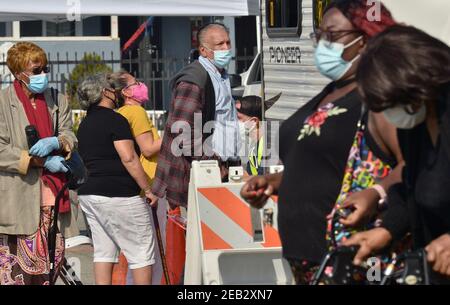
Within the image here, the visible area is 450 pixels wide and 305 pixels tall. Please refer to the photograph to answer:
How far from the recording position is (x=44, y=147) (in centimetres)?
748

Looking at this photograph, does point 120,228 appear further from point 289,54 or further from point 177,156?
point 289,54

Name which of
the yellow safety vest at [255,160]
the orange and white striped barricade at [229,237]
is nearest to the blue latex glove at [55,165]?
the orange and white striped barricade at [229,237]

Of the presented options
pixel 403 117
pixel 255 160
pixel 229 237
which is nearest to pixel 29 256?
pixel 229 237

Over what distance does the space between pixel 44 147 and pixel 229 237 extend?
5.96 ft

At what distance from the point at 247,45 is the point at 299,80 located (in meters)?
15.9

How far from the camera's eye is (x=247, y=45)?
25438 millimetres

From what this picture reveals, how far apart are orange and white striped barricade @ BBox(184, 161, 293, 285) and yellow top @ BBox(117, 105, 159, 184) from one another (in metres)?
1.75

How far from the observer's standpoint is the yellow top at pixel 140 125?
8.05 meters

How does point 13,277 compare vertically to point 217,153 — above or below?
below

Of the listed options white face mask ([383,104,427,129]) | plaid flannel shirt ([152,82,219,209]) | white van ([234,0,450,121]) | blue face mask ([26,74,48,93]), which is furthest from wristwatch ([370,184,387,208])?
white van ([234,0,450,121])

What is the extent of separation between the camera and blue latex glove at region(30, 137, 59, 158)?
7.46 m
